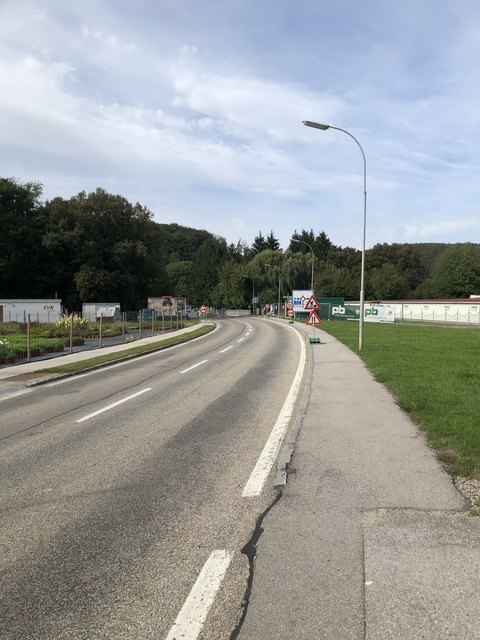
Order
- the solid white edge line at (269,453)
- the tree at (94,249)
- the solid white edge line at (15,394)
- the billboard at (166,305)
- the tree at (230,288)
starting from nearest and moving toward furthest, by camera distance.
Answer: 1. the solid white edge line at (269,453)
2. the solid white edge line at (15,394)
3. the billboard at (166,305)
4. the tree at (94,249)
5. the tree at (230,288)

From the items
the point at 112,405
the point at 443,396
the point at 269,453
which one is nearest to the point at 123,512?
the point at 269,453

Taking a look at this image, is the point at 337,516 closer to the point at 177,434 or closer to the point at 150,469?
the point at 150,469

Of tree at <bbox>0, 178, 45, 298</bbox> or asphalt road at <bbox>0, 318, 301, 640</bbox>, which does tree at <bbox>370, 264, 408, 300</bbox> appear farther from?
asphalt road at <bbox>0, 318, 301, 640</bbox>

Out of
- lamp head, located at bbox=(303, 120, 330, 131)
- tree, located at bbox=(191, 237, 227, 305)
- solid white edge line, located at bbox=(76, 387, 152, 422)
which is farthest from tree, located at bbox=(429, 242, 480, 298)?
solid white edge line, located at bbox=(76, 387, 152, 422)

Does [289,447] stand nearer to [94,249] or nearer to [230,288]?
[94,249]

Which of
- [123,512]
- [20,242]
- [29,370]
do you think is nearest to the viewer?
[123,512]

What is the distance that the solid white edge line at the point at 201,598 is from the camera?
112 inches

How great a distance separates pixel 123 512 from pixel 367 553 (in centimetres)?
220

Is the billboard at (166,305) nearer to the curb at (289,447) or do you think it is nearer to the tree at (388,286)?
the curb at (289,447)

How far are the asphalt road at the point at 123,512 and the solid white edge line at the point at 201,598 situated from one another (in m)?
0.03

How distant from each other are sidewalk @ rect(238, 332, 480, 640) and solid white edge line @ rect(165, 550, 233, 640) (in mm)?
247

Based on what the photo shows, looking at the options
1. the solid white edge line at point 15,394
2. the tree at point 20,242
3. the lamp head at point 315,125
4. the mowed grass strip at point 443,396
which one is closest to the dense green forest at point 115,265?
the tree at point 20,242

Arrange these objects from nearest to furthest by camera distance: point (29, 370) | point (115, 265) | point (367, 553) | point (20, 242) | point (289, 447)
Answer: point (367, 553)
point (289, 447)
point (29, 370)
point (20, 242)
point (115, 265)

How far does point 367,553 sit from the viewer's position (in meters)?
3.66
